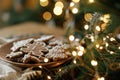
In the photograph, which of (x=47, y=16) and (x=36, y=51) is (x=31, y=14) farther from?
(x=36, y=51)

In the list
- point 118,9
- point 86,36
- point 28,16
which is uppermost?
point 86,36

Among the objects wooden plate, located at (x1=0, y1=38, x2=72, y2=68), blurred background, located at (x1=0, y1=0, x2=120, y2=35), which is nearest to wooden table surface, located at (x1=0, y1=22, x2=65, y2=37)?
blurred background, located at (x1=0, y1=0, x2=120, y2=35)

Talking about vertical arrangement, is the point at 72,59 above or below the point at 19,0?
above

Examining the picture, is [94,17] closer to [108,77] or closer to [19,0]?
[108,77]

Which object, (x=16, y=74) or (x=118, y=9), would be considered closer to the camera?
(x=16, y=74)

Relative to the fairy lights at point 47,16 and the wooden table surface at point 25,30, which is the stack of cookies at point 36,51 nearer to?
the wooden table surface at point 25,30

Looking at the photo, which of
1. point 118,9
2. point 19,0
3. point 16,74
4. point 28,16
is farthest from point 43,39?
point 19,0

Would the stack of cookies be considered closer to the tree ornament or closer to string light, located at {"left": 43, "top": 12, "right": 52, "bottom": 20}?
the tree ornament

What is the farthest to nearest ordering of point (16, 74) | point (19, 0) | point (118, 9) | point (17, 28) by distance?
point (19, 0), point (17, 28), point (118, 9), point (16, 74)

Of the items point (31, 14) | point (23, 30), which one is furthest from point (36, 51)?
point (31, 14)
